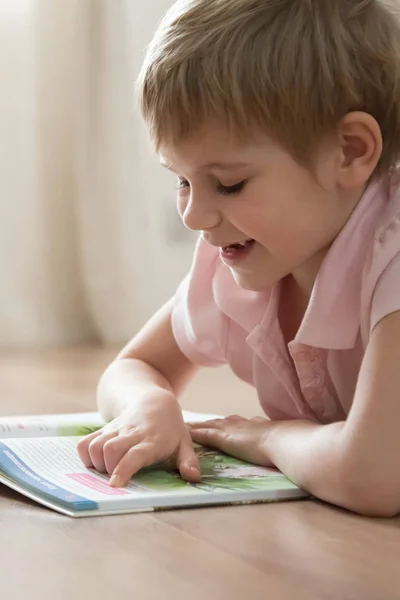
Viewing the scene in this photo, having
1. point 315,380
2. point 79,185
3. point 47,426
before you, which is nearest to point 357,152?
point 315,380

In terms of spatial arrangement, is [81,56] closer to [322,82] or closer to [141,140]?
[141,140]

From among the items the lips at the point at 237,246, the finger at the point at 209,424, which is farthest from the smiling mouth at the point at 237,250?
the finger at the point at 209,424

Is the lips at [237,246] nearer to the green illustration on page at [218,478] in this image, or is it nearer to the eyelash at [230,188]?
the eyelash at [230,188]

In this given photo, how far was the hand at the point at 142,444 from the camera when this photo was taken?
34.9 inches

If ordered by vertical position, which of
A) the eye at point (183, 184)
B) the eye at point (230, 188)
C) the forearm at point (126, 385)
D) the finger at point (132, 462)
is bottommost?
the finger at point (132, 462)

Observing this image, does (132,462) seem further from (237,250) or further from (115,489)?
(237,250)

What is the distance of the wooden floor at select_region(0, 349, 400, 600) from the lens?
2.11 ft

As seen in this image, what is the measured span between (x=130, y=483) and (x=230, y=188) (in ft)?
0.89

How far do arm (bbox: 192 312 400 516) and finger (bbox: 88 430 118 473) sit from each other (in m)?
0.17

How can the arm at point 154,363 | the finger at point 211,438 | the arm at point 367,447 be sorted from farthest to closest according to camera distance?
the arm at point 154,363 < the finger at point 211,438 < the arm at point 367,447

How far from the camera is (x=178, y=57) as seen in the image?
869mm

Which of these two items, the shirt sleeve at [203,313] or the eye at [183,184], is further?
the shirt sleeve at [203,313]

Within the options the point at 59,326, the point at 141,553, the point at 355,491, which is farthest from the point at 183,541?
the point at 59,326

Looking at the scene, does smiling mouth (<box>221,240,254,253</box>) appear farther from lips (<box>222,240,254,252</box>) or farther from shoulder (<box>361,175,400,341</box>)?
shoulder (<box>361,175,400,341</box>)
